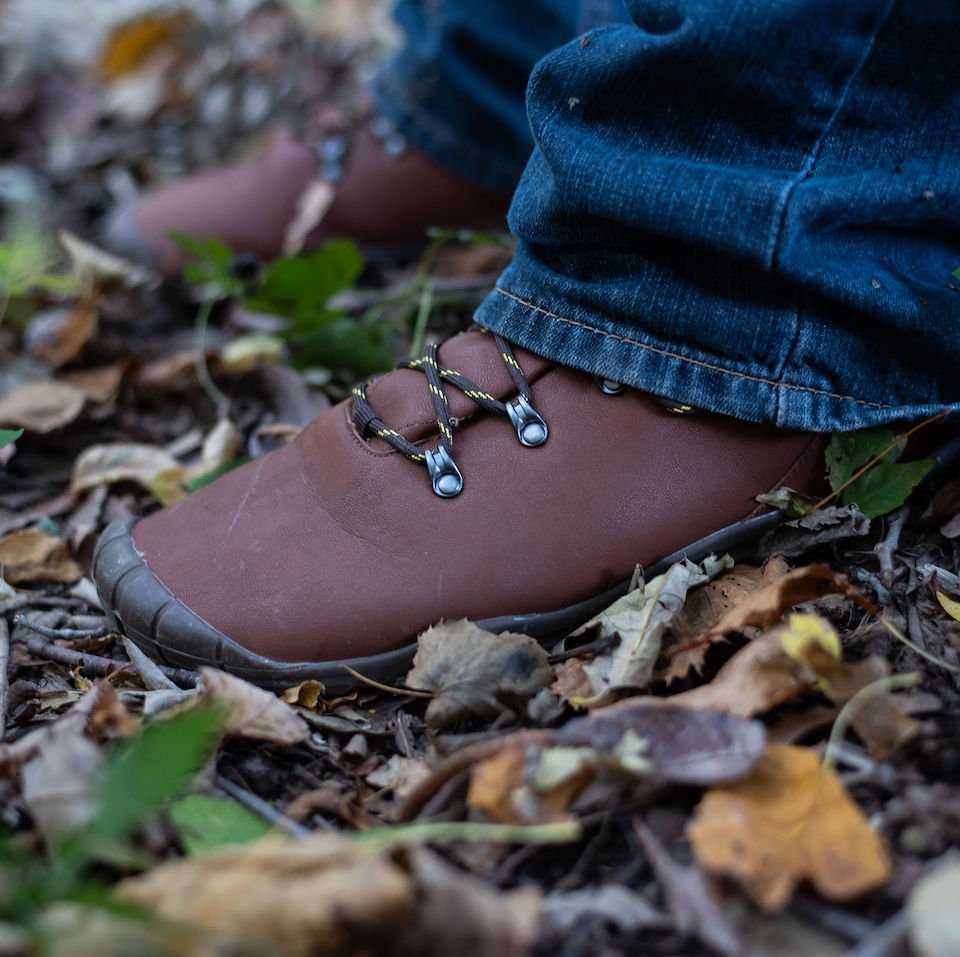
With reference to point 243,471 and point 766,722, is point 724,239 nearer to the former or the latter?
point 766,722

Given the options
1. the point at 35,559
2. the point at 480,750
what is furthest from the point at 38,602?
the point at 480,750

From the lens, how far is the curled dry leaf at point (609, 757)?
0.82 meters

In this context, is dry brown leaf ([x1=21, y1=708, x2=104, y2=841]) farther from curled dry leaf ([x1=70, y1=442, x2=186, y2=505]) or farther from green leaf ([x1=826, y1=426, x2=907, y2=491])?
green leaf ([x1=826, y1=426, x2=907, y2=491])

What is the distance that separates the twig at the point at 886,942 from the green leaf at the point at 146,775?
50 cm

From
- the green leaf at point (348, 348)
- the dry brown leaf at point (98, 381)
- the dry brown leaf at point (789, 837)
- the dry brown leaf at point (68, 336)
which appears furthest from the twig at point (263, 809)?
the dry brown leaf at point (68, 336)

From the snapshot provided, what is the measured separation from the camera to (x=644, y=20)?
1091mm

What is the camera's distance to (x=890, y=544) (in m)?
1.16

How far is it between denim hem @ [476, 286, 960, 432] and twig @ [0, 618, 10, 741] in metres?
0.76

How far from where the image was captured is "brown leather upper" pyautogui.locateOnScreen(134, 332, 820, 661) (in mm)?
1140

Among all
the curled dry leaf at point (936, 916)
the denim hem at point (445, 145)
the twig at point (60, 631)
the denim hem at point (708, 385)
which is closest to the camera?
the curled dry leaf at point (936, 916)

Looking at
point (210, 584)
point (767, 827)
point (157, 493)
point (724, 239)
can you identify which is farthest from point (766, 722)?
point (157, 493)

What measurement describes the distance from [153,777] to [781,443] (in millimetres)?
800

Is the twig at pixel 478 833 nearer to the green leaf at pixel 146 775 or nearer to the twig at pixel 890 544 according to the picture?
the green leaf at pixel 146 775

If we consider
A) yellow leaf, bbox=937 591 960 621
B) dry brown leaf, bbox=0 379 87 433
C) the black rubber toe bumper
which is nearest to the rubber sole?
the black rubber toe bumper
